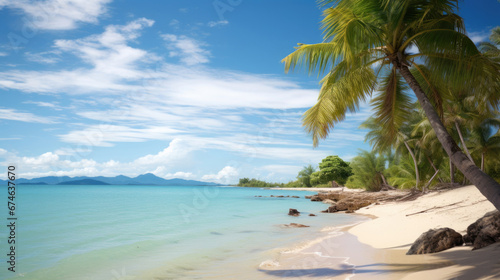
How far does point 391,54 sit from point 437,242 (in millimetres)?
A: 3864

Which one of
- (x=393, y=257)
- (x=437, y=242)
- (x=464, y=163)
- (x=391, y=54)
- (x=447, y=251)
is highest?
(x=391, y=54)

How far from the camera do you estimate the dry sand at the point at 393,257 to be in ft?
15.2

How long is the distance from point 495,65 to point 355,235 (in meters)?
6.30

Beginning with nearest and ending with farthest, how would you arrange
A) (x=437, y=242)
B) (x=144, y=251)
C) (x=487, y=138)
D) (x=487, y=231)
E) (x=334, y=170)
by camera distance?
(x=487, y=231) → (x=437, y=242) → (x=144, y=251) → (x=487, y=138) → (x=334, y=170)

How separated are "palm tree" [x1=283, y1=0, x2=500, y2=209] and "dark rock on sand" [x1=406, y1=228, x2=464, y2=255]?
5.48ft

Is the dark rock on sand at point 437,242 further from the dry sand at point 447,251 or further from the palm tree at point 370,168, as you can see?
the palm tree at point 370,168

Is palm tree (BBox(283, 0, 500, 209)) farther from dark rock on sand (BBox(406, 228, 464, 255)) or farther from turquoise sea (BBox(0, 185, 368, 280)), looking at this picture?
turquoise sea (BBox(0, 185, 368, 280))

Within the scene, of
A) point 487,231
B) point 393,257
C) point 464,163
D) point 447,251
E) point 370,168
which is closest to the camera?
point 464,163

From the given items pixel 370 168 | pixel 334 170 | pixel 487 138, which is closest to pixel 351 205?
pixel 487 138

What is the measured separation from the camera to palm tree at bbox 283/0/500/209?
5953mm

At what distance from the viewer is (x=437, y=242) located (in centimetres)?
610

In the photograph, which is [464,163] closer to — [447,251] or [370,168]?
[447,251]

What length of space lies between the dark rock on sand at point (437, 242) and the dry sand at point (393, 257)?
0.17 metres

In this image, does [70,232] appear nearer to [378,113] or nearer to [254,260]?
[254,260]
